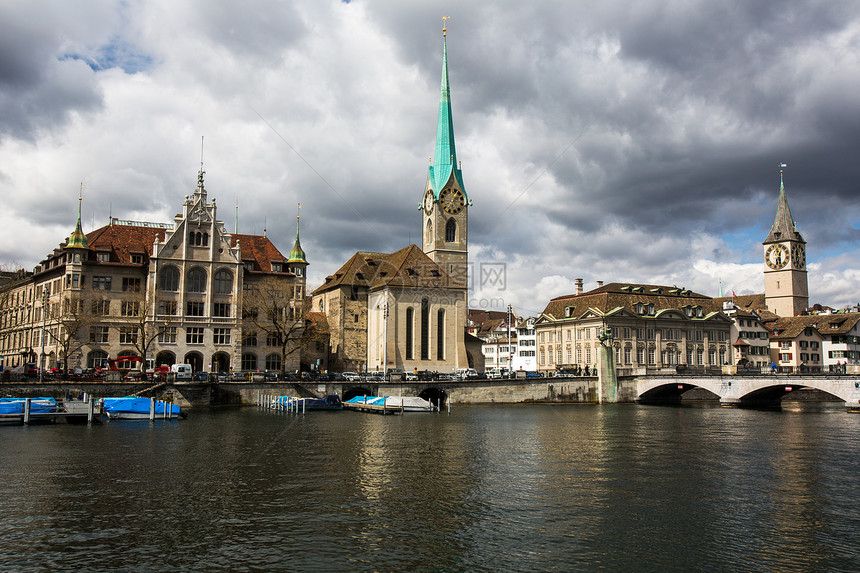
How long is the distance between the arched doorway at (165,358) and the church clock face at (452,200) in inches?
1839

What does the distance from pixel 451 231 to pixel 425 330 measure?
21.9 m

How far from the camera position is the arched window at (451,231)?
110m

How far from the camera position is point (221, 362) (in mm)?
80312

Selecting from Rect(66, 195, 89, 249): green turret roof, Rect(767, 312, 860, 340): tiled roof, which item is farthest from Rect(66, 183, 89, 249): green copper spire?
Rect(767, 312, 860, 340): tiled roof

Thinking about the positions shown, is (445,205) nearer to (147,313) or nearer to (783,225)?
(147,313)

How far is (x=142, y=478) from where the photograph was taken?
30.2 metres

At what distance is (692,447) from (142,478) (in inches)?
1124

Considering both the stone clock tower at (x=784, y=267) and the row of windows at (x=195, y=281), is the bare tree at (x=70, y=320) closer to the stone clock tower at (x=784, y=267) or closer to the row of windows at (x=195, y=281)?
the row of windows at (x=195, y=281)

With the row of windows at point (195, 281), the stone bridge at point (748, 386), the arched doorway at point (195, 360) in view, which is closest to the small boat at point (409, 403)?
the arched doorway at point (195, 360)

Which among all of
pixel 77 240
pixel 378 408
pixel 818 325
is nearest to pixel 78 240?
pixel 77 240

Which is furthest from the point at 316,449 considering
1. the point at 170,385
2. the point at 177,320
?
the point at 177,320

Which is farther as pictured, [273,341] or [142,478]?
[273,341]

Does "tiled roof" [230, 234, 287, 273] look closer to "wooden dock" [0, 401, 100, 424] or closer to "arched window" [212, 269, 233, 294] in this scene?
"arched window" [212, 269, 233, 294]

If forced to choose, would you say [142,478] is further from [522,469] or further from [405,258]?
[405,258]
